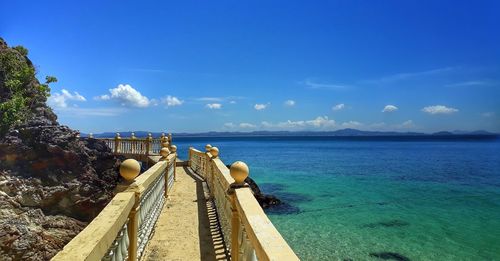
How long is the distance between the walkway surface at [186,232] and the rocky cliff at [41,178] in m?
4.86

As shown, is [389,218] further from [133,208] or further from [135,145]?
[133,208]

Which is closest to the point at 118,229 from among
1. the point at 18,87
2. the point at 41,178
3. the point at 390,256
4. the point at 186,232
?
the point at 186,232

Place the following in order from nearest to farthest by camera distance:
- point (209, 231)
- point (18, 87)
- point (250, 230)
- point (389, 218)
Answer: point (250, 230) → point (209, 231) → point (389, 218) → point (18, 87)

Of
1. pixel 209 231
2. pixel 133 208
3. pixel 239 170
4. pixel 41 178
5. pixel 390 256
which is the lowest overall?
pixel 390 256

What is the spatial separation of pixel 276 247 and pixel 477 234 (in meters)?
17.8

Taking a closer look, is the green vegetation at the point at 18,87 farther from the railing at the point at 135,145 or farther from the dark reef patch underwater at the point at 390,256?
the dark reef patch underwater at the point at 390,256

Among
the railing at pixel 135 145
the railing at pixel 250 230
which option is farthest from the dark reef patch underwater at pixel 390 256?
the railing at pixel 135 145

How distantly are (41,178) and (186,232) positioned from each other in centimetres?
1201

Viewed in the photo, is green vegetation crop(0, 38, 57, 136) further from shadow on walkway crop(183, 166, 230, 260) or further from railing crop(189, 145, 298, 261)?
railing crop(189, 145, 298, 261)

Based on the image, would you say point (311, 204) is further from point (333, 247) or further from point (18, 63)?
point (18, 63)

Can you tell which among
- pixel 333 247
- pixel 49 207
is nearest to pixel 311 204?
pixel 333 247

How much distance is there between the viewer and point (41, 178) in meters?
15.9

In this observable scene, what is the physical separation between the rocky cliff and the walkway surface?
486cm

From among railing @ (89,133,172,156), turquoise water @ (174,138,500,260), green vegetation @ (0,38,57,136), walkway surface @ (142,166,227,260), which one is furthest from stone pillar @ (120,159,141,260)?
railing @ (89,133,172,156)
